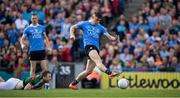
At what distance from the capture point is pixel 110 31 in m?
30.8

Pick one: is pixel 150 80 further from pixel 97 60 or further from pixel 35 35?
pixel 97 60

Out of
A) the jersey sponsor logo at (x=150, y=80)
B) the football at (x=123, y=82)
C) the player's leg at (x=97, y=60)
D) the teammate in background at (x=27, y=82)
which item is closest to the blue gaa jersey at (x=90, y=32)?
the player's leg at (x=97, y=60)

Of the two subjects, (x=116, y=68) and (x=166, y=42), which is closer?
(x=116, y=68)

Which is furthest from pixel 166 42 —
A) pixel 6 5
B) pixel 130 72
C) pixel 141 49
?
pixel 6 5

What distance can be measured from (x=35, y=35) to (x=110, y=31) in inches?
327

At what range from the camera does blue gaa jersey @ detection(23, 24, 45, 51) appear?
22938 mm

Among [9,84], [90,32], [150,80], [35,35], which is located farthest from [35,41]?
[150,80]

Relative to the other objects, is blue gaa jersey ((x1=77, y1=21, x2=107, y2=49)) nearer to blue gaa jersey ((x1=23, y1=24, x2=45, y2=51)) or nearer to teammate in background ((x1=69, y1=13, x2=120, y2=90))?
teammate in background ((x1=69, y1=13, x2=120, y2=90))

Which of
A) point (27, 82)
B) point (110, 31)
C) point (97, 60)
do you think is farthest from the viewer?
point (110, 31)

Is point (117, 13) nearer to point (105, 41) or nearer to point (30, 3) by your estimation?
point (105, 41)

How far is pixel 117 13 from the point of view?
33188 mm

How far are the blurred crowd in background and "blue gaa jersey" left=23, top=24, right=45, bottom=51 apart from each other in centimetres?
432

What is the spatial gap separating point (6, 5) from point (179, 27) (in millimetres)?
8550

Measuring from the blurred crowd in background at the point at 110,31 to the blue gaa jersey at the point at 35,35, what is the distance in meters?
4.32
